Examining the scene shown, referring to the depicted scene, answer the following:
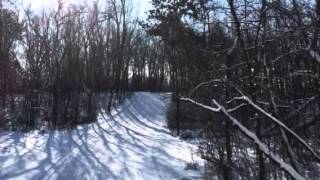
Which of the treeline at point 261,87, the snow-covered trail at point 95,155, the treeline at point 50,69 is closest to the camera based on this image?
the treeline at point 261,87

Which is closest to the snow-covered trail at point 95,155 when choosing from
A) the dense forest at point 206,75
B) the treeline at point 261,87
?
the dense forest at point 206,75

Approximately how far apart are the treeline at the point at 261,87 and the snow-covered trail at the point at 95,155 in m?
2.13

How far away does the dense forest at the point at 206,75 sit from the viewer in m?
2.60

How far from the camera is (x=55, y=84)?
66.9 feet

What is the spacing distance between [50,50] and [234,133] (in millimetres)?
16825

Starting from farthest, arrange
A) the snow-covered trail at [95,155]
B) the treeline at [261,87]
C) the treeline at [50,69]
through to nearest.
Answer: the treeline at [50,69] < the snow-covered trail at [95,155] < the treeline at [261,87]

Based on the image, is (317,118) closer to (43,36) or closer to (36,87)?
(36,87)

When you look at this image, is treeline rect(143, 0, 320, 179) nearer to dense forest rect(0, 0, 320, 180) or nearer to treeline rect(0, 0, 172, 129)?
dense forest rect(0, 0, 320, 180)

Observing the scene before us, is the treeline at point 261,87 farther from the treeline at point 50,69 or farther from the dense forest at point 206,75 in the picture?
the treeline at point 50,69

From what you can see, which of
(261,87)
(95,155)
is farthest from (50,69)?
(261,87)

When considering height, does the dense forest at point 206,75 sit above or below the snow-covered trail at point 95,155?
above

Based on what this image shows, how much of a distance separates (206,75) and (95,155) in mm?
5675

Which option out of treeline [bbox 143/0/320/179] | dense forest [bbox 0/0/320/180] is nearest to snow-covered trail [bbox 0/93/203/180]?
dense forest [bbox 0/0/320/180]

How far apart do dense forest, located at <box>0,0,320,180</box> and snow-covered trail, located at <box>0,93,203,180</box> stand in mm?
1044
